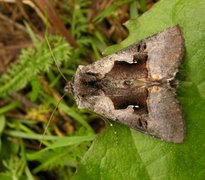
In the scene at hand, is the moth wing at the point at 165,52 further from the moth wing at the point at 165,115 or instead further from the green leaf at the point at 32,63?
the green leaf at the point at 32,63

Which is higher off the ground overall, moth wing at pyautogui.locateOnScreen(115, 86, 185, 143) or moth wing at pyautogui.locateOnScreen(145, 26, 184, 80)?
moth wing at pyautogui.locateOnScreen(145, 26, 184, 80)

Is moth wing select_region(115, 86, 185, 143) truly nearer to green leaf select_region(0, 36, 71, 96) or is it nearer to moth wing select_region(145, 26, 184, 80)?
moth wing select_region(145, 26, 184, 80)

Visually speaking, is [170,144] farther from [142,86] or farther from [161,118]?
[142,86]

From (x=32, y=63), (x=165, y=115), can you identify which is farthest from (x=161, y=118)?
(x=32, y=63)

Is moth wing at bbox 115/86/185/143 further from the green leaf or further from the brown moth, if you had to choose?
the green leaf

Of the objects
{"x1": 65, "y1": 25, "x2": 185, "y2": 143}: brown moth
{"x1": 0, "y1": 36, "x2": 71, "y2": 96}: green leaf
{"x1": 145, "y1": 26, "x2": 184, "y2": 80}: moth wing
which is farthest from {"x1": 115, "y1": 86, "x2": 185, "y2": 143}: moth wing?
{"x1": 0, "y1": 36, "x2": 71, "y2": 96}: green leaf

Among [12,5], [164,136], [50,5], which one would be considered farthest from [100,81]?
[12,5]

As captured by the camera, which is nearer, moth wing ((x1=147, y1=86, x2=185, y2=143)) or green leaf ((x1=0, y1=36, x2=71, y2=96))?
moth wing ((x1=147, y1=86, x2=185, y2=143))

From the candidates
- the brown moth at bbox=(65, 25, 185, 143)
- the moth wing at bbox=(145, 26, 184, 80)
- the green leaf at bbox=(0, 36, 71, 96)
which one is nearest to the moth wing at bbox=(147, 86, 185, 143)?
the brown moth at bbox=(65, 25, 185, 143)
